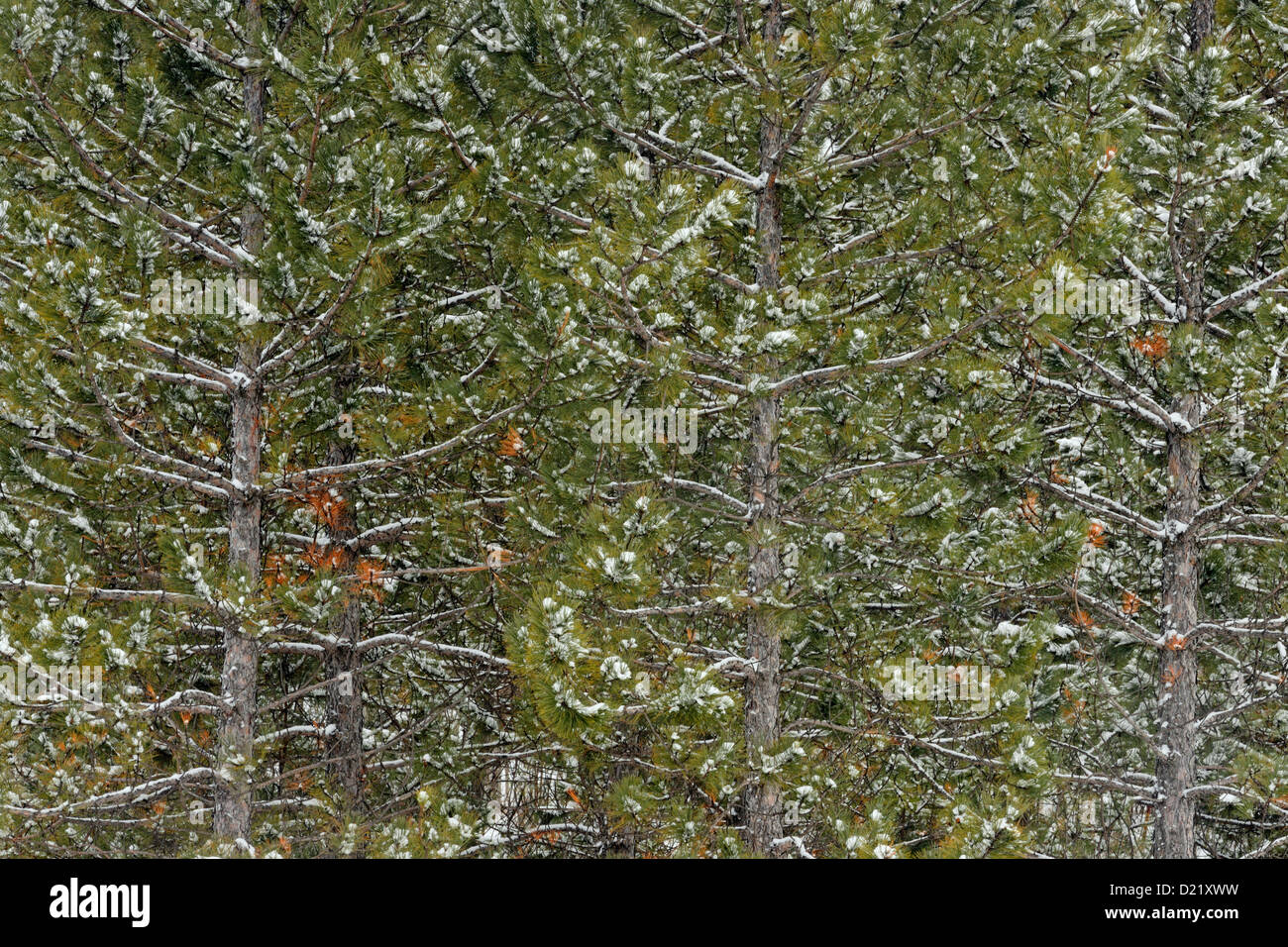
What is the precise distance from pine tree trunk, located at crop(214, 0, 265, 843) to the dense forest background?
0.13ft

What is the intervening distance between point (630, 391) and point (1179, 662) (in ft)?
14.2

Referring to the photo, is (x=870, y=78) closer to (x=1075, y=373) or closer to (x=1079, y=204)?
(x=1079, y=204)

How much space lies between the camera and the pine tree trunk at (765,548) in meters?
7.46

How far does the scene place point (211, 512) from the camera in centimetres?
909

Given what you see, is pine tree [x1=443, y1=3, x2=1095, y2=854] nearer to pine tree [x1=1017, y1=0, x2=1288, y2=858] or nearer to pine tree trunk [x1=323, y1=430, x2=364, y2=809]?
pine tree [x1=1017, y1=0, x2=1288, y2=858]

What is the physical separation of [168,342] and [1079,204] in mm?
5407

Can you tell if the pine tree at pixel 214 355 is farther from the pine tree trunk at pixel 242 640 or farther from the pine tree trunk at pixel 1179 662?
the pine tree trunk at pixel 1179 662

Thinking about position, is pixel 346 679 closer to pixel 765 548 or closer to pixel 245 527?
pixel 245 527

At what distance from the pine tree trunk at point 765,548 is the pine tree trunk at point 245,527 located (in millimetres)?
2911

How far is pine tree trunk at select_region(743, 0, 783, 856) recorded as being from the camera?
7465mm

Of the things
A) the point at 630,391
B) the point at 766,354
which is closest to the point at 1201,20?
the point at 766,354

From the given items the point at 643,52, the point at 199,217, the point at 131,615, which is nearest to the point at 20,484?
the point at 131,615

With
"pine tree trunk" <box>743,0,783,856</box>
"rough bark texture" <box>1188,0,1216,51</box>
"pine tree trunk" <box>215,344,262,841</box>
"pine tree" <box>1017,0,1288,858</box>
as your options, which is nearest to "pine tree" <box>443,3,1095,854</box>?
"pine tree trunk" <box>743,0,783,856</box>

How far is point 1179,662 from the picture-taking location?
28.7ft
